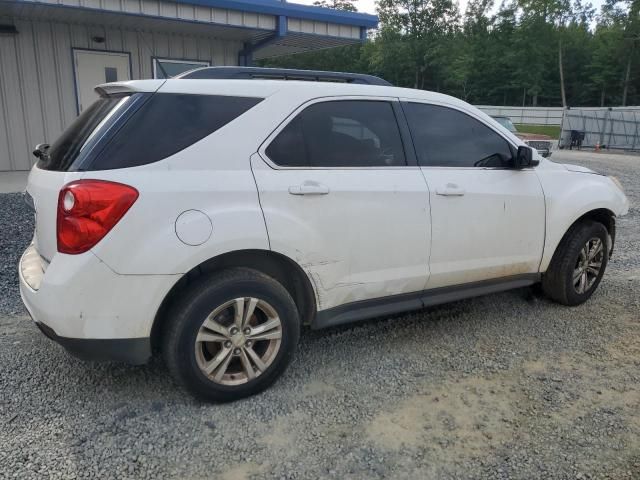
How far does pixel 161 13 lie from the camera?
321 inches

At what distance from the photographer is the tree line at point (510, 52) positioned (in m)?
58.3

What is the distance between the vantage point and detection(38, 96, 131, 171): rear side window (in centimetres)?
278

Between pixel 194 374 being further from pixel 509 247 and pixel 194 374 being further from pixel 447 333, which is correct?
pixel 509 247

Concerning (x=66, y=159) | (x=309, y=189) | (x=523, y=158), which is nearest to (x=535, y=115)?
(x=523, y=158)

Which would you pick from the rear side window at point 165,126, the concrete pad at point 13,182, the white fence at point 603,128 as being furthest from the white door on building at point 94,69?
the white fence at point 603,128

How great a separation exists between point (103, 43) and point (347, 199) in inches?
329

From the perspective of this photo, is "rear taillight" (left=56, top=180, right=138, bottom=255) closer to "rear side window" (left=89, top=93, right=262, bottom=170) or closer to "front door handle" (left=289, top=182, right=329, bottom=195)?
"rear side window" (left=89, top=93, right=262, bottom=170)

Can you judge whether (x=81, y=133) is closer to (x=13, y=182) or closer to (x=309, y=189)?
(x=309, y=189)

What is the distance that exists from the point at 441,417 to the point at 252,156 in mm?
1773

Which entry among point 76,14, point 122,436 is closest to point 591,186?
point 122,436

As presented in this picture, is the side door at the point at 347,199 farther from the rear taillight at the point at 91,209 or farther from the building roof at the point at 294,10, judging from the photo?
the building roof at the point at 294,10

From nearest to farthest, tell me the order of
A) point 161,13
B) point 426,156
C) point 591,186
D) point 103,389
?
point 103,389 → point 426,156 → point 591,186 → point 161,13

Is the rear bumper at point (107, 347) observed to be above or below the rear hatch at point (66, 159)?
below

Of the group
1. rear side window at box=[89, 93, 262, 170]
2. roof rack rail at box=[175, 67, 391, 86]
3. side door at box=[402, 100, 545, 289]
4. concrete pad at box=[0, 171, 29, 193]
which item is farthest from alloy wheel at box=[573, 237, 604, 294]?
concrete pad at box=[0, 171, 29, 193]
